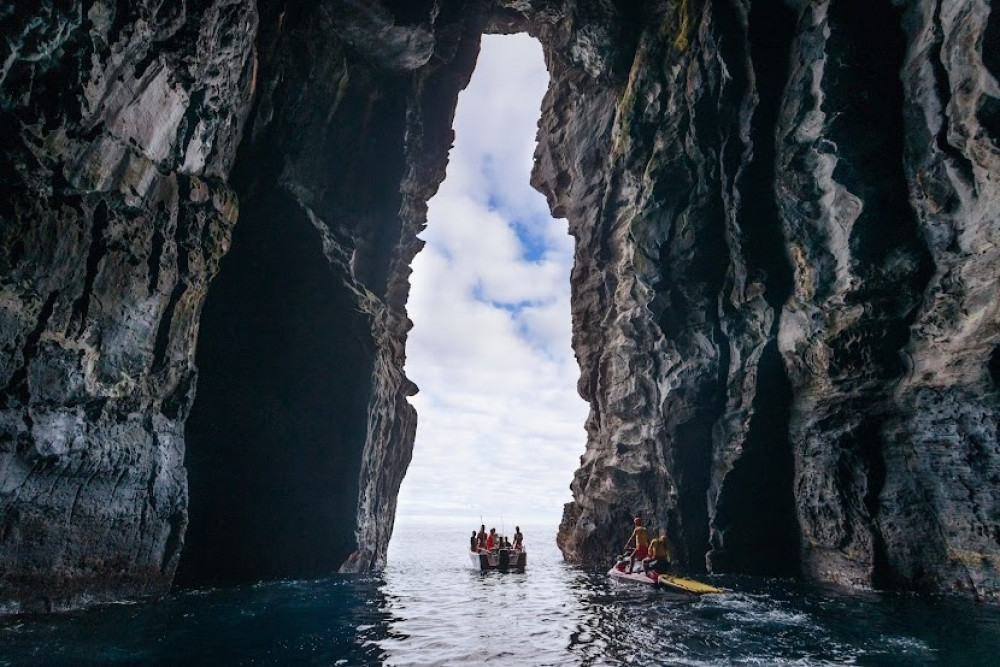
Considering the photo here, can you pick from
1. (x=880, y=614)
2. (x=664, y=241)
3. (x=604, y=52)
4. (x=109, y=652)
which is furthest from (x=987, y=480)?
(x=604, y=52)

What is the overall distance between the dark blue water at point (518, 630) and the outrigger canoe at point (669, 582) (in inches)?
18.6

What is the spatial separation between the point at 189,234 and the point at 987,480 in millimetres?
22420

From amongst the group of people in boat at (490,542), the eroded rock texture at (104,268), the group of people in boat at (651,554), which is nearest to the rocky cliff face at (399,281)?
the eroded rock texture at (104,268)

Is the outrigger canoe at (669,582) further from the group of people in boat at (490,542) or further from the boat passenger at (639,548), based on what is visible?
the group of people in boat at (490,542)

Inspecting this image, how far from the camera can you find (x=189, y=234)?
16.8 meters

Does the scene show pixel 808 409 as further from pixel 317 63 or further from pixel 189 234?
pixel 317 63

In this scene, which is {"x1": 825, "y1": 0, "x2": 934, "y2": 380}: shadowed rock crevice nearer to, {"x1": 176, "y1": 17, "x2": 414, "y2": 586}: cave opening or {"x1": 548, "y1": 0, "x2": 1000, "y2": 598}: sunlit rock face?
{"x1": 548, "y1": 0, "x2": 1000, "y2": 598}: sunlit rock face

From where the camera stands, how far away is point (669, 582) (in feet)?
59.8

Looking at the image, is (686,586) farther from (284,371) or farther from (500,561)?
(284,371)

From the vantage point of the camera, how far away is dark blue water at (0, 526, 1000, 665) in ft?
31.5

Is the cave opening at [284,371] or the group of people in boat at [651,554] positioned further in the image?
the cave opening at [284,371]

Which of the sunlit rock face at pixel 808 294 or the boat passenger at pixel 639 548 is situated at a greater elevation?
the sunlit rock face at pixel 808 294

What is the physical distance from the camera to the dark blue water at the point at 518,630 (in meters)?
9.61

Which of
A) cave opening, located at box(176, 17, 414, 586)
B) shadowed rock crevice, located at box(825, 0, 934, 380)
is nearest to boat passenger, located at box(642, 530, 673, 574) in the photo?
shadowed rock crevice, located at box(825, 0, 934, 380)
